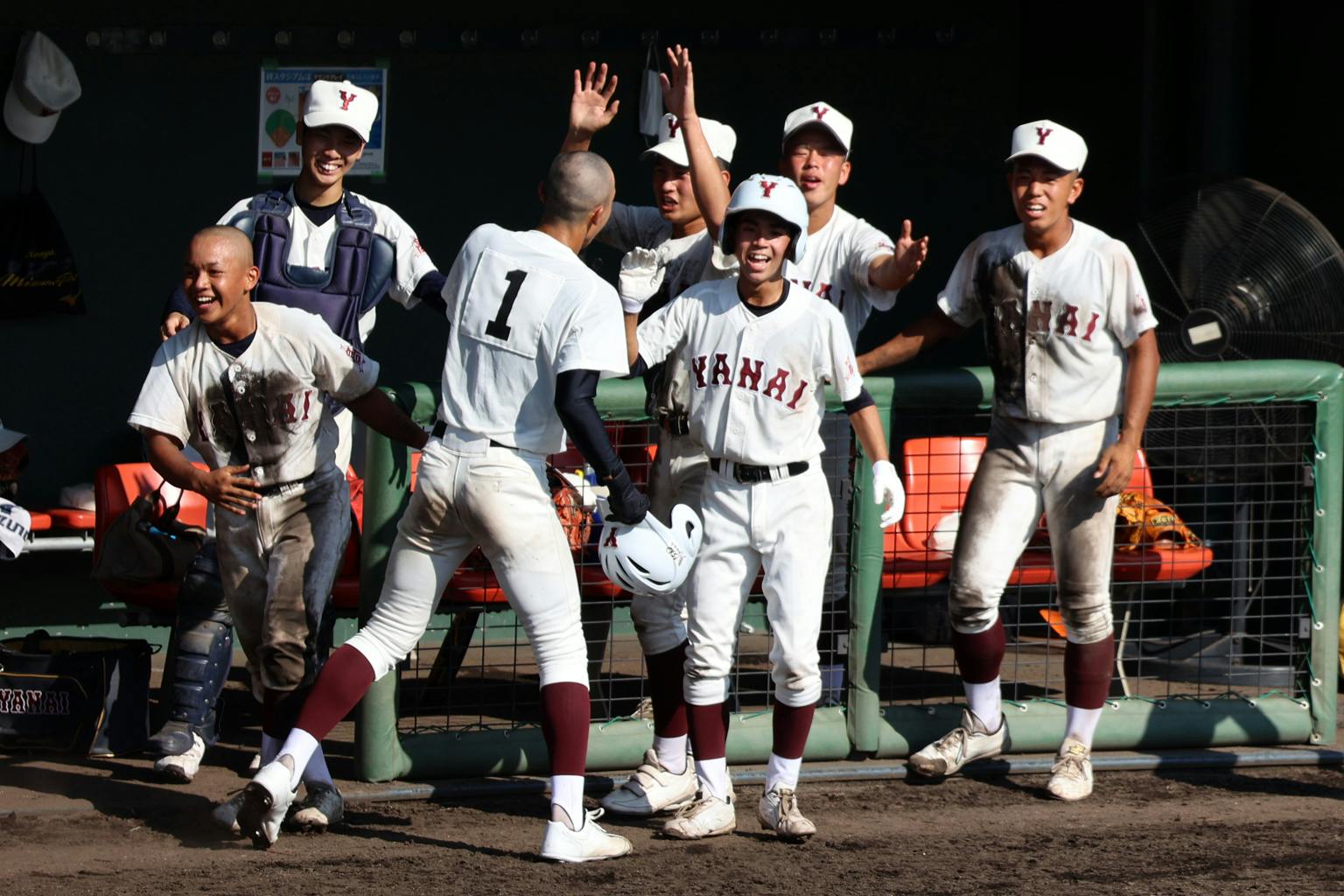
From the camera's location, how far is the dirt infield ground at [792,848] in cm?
491

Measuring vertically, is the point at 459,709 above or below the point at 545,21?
below

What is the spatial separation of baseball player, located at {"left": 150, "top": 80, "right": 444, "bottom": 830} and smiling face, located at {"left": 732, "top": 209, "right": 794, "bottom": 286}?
1.00m

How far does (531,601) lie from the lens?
5055 mm

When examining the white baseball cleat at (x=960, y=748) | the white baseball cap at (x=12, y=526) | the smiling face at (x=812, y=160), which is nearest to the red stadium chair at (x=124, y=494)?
the white baseball cap at (x=12, y=526)

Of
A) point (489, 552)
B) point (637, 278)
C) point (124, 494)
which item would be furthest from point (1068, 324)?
point (124, 494)

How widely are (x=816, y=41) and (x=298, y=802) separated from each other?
437 centimetres

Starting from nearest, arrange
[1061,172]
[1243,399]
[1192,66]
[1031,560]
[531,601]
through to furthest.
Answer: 1. [531,601]
2. [1061,172]
3. [1243,399]
4. [1031,560]
5. [1192,66]

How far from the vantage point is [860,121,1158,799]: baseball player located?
18.8 feet

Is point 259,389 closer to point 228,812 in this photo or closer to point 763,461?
point 228,812

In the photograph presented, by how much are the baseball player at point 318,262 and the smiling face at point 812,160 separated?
110 centimetres

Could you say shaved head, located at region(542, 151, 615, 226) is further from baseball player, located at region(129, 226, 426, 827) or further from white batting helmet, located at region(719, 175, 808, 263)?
baseball player, located at region(129, 226, 426, 827)

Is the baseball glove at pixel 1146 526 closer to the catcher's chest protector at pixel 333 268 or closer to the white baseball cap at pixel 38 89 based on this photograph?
the catcher's chest protector at pixel 333 268

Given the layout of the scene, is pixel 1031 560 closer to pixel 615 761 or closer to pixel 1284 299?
pixel 1284 299

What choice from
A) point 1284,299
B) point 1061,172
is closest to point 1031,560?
point 1284,299
